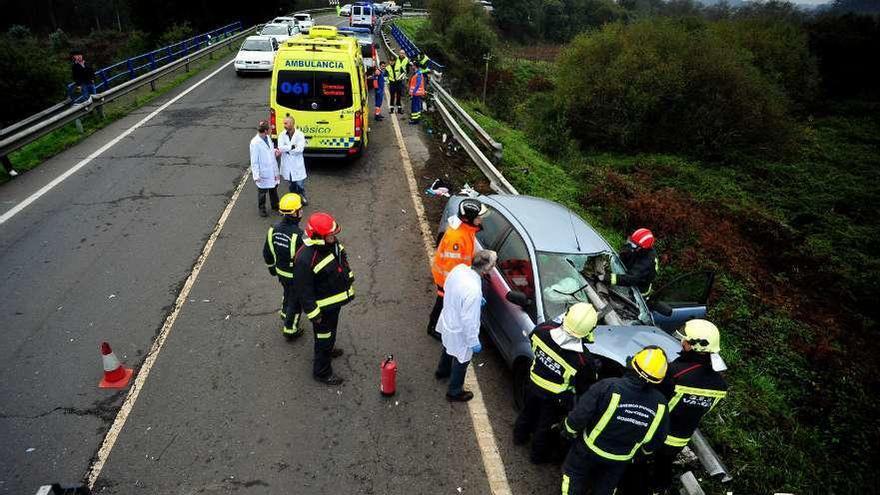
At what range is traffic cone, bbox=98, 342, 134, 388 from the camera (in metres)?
4.99

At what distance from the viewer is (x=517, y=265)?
18.5 feet

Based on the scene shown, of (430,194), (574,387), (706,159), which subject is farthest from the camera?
(706,159)

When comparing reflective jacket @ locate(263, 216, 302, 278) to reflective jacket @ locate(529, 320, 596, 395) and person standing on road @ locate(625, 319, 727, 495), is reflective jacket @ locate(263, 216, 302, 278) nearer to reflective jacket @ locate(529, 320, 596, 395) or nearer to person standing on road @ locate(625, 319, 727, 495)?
reflective jacket @ locate(529, 320, 596, 395)

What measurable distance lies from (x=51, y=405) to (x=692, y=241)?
35.3 ft

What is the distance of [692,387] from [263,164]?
716 centimetres

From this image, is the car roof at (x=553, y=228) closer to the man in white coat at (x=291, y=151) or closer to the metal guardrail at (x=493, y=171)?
the metal guardrail at (x=493, y=171)

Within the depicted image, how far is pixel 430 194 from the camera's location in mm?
9875

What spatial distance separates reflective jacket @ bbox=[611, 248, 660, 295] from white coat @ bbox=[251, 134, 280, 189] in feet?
19.3

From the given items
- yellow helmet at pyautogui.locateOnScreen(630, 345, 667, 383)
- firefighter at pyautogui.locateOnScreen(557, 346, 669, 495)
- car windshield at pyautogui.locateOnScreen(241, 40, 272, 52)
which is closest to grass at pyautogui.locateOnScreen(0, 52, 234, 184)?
car windshield at pyautogui.locateOnScreen(241, 40, 272, 52)

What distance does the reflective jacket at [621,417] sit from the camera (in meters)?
3.52

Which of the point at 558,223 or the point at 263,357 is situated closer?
the point at 263,357

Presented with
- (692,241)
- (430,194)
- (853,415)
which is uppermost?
(430,194)

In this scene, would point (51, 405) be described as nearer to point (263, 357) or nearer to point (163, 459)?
point (163, 459)

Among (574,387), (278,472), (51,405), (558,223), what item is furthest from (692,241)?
(51,405)
